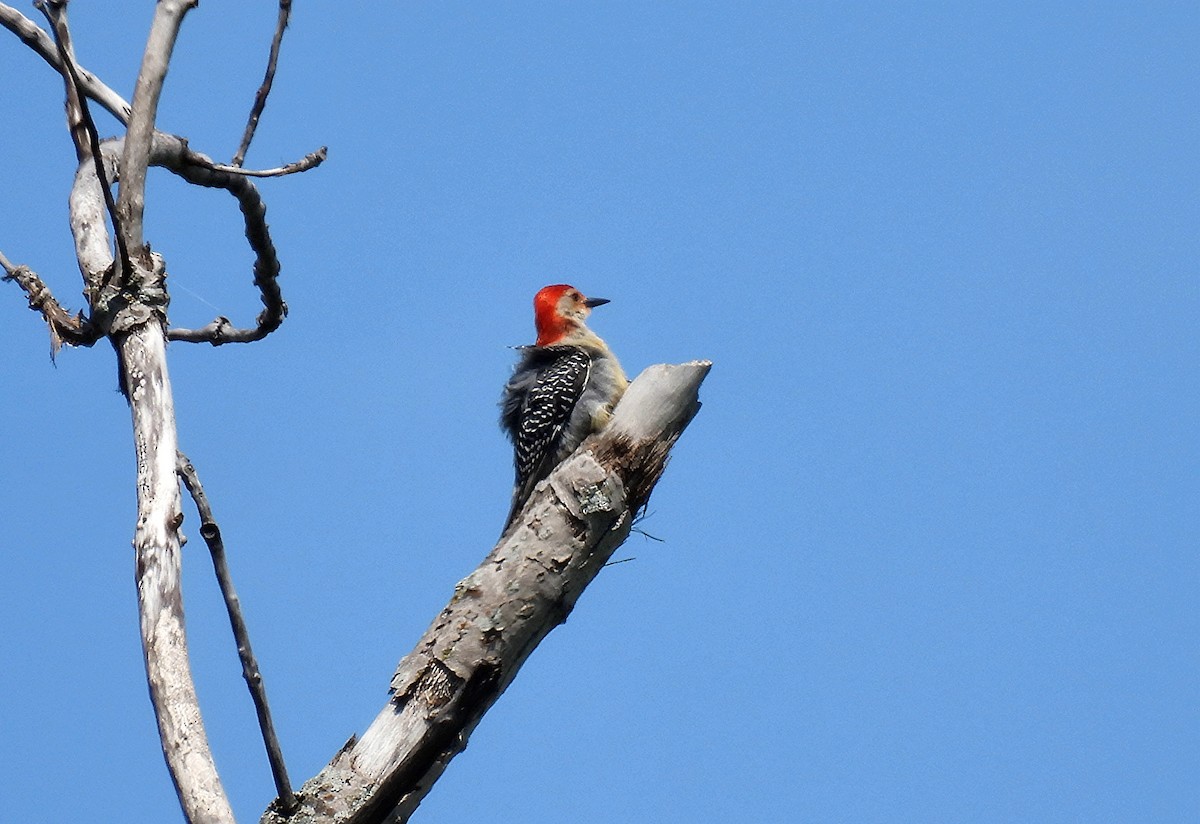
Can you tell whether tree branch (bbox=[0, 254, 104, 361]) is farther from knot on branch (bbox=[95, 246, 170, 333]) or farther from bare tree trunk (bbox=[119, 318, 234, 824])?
bare tree trunk (bbox=[119, 318, 234, 824])

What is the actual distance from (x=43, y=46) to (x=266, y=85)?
1.03 m

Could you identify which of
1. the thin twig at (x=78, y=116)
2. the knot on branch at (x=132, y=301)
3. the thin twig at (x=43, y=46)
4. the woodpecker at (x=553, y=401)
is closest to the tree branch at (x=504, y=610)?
the woodpecker at (x=553, y=401)

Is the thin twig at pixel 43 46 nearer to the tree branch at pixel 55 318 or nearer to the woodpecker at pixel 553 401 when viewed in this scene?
the tree branch at pixel 55 318

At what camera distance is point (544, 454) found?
6789 mm

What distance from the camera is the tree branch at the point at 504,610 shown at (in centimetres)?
403

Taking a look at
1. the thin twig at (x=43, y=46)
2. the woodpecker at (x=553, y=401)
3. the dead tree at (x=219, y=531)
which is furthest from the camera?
the woodpecker at (x=553, y=401)

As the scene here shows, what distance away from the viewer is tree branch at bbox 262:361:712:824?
13.2 feet

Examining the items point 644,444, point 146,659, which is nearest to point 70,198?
point 146,659

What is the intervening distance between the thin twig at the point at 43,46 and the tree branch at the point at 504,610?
7.75 feet

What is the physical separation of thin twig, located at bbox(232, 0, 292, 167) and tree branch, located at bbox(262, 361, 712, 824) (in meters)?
1.82

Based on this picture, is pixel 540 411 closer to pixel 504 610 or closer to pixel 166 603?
pixel 504 610

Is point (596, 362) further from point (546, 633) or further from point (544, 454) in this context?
point (546, 633)

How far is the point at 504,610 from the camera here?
15.1 ft

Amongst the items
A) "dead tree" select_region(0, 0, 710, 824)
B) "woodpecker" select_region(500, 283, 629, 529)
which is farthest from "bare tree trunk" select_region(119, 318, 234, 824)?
"woodpecker" select_region(500, 283, 629, 529)
